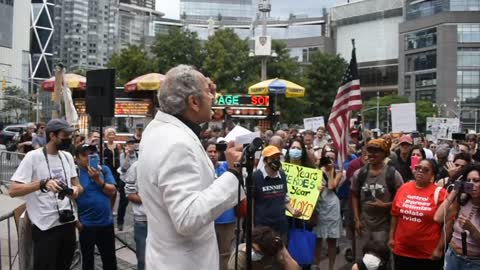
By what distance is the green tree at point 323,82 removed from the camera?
165 ft

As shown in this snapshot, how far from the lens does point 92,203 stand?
645 cm

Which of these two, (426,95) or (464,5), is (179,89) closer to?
(426,95)

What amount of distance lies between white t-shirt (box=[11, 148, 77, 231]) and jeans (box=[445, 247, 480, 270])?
375 cm

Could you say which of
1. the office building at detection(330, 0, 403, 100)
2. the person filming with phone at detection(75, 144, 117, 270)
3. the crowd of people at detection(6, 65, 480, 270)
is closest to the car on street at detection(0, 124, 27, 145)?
the person filming with phone at detection(75, 144, 117, 270)

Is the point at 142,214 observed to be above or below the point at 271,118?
below

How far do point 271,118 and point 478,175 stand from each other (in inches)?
665

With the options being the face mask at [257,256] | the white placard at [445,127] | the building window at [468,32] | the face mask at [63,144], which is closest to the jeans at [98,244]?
the face mask at [63,144]

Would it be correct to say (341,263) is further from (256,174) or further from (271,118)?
(271,118)

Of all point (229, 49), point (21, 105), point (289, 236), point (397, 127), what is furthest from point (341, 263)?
point (21, 105)

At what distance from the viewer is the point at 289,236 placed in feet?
22.8

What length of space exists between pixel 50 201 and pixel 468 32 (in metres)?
86.0

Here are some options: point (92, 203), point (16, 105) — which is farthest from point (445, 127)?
point (16, 105)

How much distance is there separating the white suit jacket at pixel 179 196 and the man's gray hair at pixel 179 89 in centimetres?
6

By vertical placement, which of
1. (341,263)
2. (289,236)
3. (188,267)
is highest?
(188,267)
